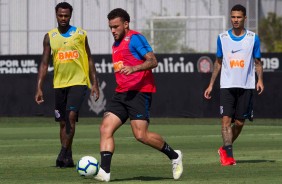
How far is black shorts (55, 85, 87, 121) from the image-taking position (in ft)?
52.1

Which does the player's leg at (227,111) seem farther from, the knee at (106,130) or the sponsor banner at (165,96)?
the sponsor banner at (165,96)

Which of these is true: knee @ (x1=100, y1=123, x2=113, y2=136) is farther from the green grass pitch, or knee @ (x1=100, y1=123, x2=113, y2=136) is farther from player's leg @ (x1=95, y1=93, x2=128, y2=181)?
the green grass pitch

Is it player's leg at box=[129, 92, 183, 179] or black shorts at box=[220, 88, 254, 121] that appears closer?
player's leg at box=[129, 92, 183, 179]

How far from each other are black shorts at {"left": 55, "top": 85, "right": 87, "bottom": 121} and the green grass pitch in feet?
2.57

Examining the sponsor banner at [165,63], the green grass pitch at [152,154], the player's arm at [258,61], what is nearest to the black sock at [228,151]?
the green grass pitch at [152,154]

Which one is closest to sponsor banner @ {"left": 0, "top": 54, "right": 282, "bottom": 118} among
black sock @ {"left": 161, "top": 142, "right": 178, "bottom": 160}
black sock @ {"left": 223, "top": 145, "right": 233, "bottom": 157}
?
black sock @ {"left": 223, "top": 145, "right": 233, "bottom": 157}

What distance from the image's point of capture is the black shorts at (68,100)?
15.9 metres

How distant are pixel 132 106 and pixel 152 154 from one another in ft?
14.9

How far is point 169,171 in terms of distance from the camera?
14.9 meters

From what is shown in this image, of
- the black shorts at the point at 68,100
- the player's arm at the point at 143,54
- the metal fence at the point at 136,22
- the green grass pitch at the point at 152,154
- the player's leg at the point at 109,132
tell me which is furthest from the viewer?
the metal fence at the point at 136,22

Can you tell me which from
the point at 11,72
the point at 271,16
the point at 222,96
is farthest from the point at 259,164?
the point at 271,16

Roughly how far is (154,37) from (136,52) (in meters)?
32.1

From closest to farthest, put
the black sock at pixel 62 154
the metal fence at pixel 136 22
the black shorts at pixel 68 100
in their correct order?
1. the black sock at pixel 62 154
2. the black shorts at pixel 68 100
3. the metal fence at pixel 136 22

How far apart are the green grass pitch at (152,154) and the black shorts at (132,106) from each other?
77cm
